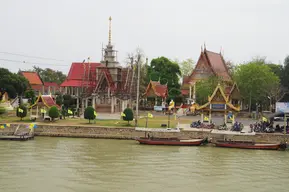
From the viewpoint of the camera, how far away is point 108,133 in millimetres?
37750

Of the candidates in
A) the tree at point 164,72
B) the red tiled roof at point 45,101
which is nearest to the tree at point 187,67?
the tree at point 164,72

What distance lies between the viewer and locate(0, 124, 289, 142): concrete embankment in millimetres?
35594

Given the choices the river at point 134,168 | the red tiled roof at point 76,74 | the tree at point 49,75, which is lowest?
the river at point 134,168

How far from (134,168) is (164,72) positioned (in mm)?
48250

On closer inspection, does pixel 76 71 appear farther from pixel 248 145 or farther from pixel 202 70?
pixel 248 145

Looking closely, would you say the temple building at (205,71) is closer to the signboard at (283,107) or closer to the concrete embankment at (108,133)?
the signboard at (283,107)

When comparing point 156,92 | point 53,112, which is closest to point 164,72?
point 156,92


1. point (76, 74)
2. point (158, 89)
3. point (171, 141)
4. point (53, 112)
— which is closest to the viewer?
point (171, 141)

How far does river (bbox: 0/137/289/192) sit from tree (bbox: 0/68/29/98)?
72.6 ft

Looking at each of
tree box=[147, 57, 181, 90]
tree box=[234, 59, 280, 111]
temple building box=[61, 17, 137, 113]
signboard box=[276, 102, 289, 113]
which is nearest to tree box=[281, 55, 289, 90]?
tree box=[234, 59, 280, 111]

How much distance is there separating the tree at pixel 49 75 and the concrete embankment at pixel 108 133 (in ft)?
225

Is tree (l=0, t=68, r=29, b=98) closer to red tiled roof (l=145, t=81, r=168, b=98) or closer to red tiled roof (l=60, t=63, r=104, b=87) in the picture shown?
red tiled roof (l=60, t=63, r=104, b=87)

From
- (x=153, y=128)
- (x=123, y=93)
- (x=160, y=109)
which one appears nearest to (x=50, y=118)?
(x=153, y=128)

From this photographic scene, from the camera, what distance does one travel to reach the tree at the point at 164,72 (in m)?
71.4
